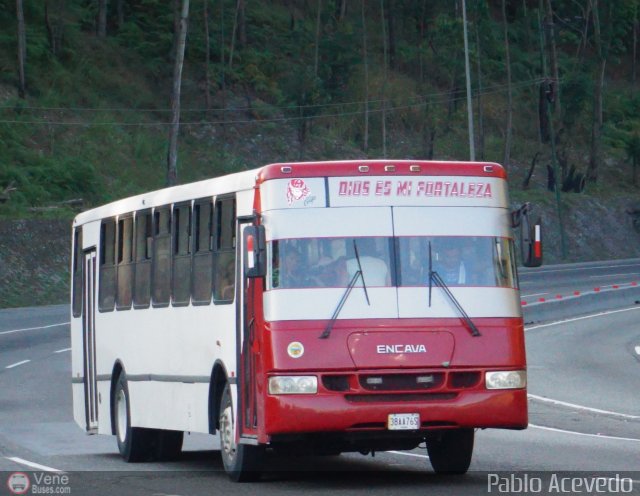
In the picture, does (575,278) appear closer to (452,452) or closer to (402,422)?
(452,452)

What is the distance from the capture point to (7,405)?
23.1 m

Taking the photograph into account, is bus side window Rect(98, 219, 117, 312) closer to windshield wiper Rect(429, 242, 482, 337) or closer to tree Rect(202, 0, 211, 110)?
windshield wiper Rect(429, 242, 482, 337)

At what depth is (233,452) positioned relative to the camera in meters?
12.2

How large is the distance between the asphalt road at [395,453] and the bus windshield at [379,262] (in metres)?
1.72

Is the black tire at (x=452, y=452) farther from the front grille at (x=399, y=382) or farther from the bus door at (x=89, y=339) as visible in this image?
the bus door at (x=89, y=339)

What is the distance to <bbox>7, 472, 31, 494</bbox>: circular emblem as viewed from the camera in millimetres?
11766

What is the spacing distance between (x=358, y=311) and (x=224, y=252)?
1654mm

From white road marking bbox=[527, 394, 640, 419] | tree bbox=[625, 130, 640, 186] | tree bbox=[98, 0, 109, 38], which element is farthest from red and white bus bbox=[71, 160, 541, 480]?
tree bbox=[625, 130, 640, 186]

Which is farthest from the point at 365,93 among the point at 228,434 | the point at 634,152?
the point at 228,434

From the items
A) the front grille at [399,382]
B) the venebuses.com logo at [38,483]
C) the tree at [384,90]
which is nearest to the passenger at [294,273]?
the front grille at [399,382]

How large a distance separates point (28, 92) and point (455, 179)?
47.6 meters

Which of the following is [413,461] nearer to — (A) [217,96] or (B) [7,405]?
(B) [7,405]

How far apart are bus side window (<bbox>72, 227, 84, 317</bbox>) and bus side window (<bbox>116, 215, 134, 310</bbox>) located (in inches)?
85.7

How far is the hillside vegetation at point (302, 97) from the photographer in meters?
56.0
